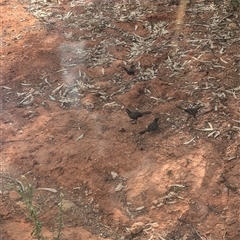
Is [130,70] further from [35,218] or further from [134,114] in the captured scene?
[35,218]

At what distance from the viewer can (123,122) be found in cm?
342

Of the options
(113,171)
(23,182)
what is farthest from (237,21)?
(23,182)

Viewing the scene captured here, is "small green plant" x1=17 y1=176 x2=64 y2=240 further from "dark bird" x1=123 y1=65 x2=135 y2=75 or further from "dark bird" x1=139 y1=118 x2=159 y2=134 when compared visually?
"dark bird" x1=123 y1=65 x2=135 y2=75

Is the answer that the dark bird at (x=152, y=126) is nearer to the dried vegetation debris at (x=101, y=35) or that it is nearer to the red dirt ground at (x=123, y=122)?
the red dirt ground at (x=123, y=122)

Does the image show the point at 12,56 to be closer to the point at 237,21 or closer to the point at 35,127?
the point at 35,127

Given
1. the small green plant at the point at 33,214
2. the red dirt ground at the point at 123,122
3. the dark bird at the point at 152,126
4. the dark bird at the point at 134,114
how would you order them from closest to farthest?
the small green plant at the point at 33,214, the red dirt ground at the point at 123,122, the dark bird at the point at 152,126, the dark bird at the point at 134,114

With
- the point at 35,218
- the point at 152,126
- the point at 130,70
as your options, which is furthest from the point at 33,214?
the point at 130,70

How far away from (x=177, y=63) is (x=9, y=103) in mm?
1495

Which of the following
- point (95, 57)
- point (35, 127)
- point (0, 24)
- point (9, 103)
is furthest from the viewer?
point (0, 24)

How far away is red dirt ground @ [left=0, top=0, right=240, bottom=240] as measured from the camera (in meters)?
2.72

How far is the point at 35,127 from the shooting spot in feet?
11.4

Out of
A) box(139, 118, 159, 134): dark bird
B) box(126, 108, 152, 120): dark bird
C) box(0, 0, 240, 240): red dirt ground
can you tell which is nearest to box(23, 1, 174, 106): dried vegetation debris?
box(0, 0, 240, 240): red dirt ground

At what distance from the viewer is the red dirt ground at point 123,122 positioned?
2721mm

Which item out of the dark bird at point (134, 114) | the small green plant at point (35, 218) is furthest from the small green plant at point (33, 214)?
the dark bird at point (134, 114)
